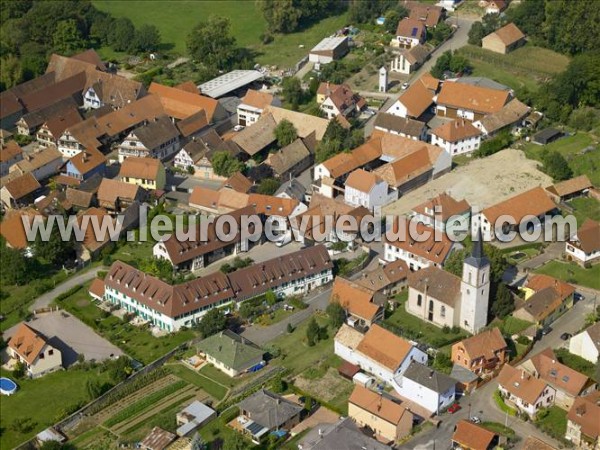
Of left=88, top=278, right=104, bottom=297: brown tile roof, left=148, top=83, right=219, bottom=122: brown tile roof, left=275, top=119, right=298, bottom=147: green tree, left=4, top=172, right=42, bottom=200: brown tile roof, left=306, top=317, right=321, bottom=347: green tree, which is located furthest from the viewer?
left=148, top=83, right=219, bottom=122: brown tile roof

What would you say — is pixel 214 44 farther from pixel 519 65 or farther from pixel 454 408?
pixel 454 408

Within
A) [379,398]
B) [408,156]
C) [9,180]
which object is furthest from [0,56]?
[379,398]

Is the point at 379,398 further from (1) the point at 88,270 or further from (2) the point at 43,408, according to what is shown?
(1) the point at 88,270

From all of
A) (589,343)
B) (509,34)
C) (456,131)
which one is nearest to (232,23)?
(509,34)

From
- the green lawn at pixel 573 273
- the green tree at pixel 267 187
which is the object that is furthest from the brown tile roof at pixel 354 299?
the green tree at pixel 267 187

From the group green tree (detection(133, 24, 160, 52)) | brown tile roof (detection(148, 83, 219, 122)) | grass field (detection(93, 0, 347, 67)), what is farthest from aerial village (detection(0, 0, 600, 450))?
green tree (detection(133, 24, 160, 52))

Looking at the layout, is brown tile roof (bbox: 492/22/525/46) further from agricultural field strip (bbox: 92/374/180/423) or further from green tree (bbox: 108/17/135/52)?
agricultural field strip (bbox: 92/374/180/423)
